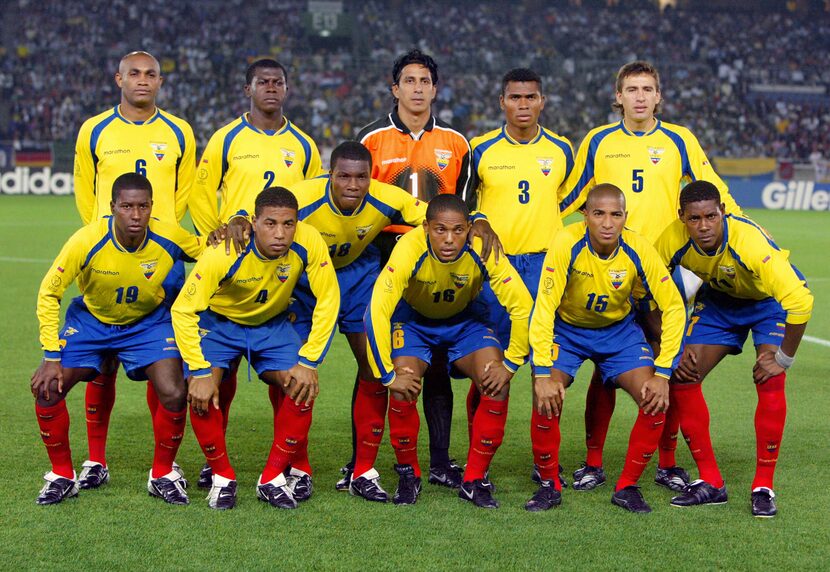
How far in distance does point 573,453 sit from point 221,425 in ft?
7.64

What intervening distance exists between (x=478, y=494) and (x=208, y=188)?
2.45 meters

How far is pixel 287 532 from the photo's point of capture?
4.80 m

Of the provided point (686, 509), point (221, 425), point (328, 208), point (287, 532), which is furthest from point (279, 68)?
point (686, 509)

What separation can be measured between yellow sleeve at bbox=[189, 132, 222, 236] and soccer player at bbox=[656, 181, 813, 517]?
2.61 m

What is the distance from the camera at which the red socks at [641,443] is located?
5262mm

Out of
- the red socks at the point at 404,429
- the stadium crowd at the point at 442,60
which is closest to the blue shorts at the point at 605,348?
the red socks at the point at 404,429

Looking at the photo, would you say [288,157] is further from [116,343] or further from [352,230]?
[116,343]

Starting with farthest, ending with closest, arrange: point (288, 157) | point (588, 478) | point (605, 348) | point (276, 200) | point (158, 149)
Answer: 1. point (158, 149)
2. point (288, 157)
3. point (588, 478)
4. point (605, 348)
5. point (276, 200)

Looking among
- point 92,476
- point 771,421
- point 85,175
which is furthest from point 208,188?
point 771,421

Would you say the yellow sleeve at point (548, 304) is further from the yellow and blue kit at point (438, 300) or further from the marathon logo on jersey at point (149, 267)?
the marathon logo on jersey at point (149, 267)

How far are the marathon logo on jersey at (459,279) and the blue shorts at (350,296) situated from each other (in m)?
0.59

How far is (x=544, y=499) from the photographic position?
5262 millimetres

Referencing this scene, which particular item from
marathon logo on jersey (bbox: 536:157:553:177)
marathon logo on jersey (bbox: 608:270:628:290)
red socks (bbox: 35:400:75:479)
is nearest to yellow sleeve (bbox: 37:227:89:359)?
red socks (bbox: 35:400:75:479)

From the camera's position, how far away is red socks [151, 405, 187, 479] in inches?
208
